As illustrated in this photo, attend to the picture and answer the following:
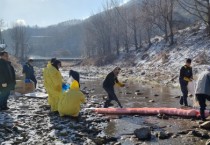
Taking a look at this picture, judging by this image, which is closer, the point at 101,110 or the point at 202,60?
the point at 101,110

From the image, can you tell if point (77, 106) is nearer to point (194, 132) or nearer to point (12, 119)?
point (12, 119)

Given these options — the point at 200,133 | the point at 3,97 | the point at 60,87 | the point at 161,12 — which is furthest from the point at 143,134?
the point at 161,12

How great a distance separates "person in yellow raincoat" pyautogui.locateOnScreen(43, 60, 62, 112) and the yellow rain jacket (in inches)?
30.2

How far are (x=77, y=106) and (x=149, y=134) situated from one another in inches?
122

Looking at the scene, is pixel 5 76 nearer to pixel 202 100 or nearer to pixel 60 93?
pixel 60 93

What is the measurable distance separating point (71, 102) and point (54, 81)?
132 cm

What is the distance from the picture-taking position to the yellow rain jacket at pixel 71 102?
11070 millimetres

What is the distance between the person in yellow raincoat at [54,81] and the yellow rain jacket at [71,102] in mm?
768

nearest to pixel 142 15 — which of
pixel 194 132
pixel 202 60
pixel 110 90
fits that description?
pixel 202 60

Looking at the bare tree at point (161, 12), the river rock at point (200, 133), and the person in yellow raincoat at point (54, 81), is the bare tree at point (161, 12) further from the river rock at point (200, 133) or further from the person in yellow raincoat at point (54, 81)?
the river rock at point (200, 133)

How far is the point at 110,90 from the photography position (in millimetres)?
13305

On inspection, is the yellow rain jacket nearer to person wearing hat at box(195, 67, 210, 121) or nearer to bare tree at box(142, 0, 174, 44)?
person wearing hat at box(195, 67, 210, 121)

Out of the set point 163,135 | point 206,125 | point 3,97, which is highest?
point 3,97

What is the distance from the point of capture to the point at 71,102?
434 inches
